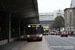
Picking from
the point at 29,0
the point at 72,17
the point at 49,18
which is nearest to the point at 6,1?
the point at 29,0

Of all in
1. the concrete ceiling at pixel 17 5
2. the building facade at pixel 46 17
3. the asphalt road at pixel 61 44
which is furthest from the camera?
the building facade at pixel 46 17

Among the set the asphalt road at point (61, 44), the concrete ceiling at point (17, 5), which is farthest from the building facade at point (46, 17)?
the asphalt road at point (61, 44)

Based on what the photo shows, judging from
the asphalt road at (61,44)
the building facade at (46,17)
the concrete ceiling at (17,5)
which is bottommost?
the asphalt road at (61,44)

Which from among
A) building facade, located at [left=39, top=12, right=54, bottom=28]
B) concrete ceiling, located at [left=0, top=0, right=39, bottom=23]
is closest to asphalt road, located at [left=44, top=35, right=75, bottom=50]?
concrete ceiling, located at [left=0, top=0, right=39, bottom=23]

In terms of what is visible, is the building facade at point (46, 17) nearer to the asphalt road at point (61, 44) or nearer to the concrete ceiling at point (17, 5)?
the concrete ceiling at point (17, 5)

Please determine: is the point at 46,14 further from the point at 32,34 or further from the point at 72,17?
the point at 32,34

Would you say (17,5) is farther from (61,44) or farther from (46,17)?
(46,17)

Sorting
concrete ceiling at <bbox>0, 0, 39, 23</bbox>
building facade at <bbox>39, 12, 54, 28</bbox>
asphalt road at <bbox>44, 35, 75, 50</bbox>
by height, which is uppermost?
building facade at <bbox>39, 12, 54, 28</bbox>

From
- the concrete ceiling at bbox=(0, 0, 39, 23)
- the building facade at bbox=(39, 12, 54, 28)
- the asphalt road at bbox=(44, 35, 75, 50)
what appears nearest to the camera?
the asphalt road at bbox=(44, 35, 75, 50)

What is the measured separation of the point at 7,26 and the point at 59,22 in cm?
7063

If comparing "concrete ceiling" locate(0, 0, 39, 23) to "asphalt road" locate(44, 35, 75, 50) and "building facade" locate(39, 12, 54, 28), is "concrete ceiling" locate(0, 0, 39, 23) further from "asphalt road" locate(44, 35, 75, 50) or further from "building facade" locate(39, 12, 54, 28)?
"building facade" locate(39, 12, 54, 28)

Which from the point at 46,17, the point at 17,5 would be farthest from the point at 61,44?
the point at 46,17

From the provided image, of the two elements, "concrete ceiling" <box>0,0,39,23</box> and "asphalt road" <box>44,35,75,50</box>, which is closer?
"asphalt road" <box>44,35,75,50</box>

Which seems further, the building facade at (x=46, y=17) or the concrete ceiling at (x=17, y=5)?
the building facade at (x=46, y=17)
